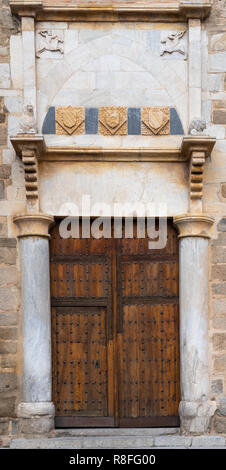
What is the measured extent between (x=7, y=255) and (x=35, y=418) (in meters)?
1.57

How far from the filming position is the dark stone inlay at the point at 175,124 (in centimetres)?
686

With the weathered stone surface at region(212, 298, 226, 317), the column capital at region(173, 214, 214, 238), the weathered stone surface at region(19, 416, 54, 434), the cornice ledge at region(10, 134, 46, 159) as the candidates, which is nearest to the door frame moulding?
the cornice ledge at region(10, 134, 46, 159)

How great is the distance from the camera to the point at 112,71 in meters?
6.90

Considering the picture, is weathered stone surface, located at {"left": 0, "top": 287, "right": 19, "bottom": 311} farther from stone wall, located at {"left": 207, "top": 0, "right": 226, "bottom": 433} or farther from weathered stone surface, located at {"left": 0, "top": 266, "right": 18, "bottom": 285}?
stone wall, located at {"left": 207, "top": 0, "right": 226, "bottom": 433}

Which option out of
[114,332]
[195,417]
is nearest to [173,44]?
[114,332]

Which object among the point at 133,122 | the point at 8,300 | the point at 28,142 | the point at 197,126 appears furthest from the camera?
the point at 133,122

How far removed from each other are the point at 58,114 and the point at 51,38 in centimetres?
76

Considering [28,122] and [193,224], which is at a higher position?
[28,122]

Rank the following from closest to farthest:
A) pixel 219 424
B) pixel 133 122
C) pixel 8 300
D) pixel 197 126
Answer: pixel 197 126 → pixel 219 424 → pixel 8 300 → pixel 133 122

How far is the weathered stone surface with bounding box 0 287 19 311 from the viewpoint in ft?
22.1

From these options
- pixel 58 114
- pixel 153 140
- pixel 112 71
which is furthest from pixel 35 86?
pixel 153 140

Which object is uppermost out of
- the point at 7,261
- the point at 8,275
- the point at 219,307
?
the point at 7,261

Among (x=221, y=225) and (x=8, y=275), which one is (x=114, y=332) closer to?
(x=8, y=275)

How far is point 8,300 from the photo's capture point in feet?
22.2
